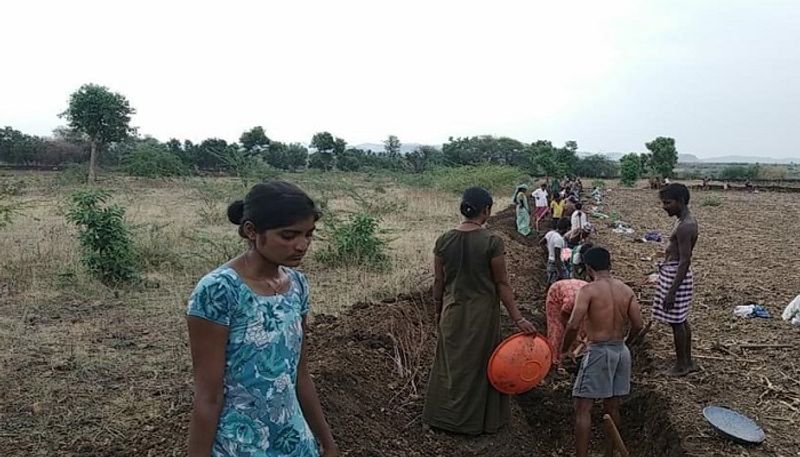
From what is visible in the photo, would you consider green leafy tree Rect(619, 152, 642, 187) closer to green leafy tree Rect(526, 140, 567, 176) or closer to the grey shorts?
green leafy tree Rect(526, 140, 567, 176)

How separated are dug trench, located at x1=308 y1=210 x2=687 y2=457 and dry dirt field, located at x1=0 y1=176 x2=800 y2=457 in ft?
0.05

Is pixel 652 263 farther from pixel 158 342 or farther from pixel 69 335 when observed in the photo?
pixel 69 335

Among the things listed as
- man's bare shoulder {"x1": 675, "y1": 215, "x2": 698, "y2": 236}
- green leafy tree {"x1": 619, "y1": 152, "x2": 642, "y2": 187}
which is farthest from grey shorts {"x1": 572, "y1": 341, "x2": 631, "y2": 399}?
green leafy tree {"x1": 619, "y1": 152, "x2": 642, "y2": 187}

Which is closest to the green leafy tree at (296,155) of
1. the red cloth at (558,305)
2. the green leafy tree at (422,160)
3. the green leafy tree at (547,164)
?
the green leafy tree at (422,160)

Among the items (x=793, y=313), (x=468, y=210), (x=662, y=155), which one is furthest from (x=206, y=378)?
(x=662, y=155)

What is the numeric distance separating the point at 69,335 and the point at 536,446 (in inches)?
189

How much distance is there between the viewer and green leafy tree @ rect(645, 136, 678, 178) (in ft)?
201

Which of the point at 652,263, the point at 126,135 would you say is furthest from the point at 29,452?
the point at 126,135

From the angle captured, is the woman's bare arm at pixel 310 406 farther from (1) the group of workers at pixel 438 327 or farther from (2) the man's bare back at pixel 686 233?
(2) the man's bare back at pixel 686 233

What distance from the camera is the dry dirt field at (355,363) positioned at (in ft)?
13.5

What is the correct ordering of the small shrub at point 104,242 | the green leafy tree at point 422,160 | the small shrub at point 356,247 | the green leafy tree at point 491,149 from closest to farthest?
the small shrub at point 104,242, the small shrub at point 356,247, the green leafy tree at point 422,160, the green leafy tree at point 491,149

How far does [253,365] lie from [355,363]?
3.19m

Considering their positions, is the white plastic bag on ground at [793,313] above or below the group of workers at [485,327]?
below

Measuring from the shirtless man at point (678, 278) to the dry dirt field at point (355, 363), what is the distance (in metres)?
0.24
